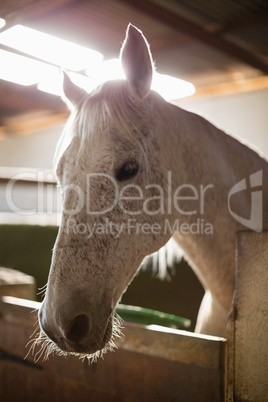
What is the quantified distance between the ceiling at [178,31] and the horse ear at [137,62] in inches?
31.6

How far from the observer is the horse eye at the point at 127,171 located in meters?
0.87

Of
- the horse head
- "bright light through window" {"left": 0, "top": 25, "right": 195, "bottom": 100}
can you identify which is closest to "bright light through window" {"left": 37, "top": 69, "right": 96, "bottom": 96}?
"bright light through window" {"left": 0, "top": 25, "right": 195, "bottom": 100}

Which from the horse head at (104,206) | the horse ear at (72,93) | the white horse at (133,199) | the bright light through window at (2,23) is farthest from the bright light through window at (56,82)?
the horse head at (104,206)

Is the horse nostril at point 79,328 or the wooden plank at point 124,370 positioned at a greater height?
the horse nostril at point 79,328

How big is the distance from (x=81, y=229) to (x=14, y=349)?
656 mm

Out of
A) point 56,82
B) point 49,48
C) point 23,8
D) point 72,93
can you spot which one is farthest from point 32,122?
point 72,93

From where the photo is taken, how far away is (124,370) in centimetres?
95

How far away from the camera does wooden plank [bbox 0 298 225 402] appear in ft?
2.55

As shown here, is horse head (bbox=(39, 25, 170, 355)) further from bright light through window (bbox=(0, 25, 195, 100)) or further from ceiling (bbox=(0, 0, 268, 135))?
bright light through window (bbox=(0, 25, 195, 100))

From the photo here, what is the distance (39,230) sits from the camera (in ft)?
8.39

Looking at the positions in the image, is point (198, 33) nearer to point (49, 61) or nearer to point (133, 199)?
point (49, 61)

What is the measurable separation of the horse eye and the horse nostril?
0.31 metres

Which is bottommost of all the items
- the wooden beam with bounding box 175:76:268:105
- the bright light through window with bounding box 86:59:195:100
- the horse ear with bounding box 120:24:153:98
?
the horse ear with bounding box 120:24:153:98

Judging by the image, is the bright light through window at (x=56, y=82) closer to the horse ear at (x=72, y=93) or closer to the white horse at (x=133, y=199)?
the horse ear at (x=72, y=93)
